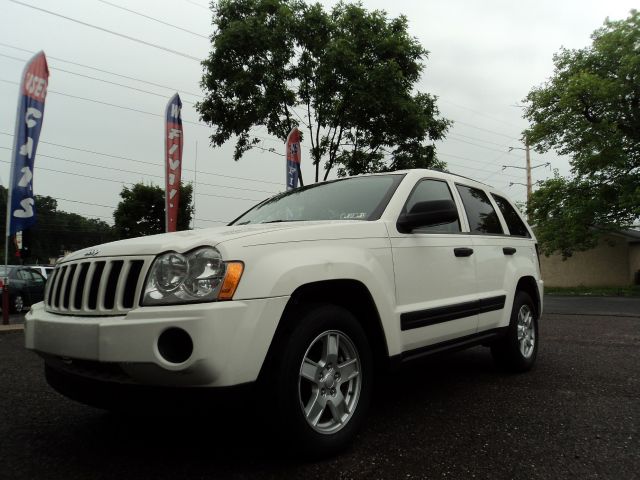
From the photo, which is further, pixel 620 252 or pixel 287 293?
pixel 620 252

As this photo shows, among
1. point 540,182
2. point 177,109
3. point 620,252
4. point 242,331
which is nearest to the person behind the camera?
point 242,331

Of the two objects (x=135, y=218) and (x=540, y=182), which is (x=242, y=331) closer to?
(x=540, y=182)

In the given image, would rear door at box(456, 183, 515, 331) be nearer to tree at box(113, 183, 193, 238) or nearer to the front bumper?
the front bumper

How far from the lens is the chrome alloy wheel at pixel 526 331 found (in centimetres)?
438

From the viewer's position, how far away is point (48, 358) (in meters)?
2.52

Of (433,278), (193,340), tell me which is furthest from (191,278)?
(433,278)

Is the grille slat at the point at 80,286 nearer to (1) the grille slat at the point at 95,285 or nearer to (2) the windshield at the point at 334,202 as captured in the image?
(1) the grille slat at the point at 95,285

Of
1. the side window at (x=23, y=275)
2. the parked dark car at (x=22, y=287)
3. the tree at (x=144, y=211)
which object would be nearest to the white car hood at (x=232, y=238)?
the parked dark car at (x=22, y=287)

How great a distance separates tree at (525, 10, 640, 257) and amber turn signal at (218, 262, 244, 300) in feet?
68.0

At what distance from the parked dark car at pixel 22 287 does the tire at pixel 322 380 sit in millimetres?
12653

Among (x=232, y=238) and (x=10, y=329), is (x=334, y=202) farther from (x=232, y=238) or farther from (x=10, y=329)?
(x=10, y=329)

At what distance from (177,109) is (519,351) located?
9049mm

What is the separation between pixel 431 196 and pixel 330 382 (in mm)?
1731

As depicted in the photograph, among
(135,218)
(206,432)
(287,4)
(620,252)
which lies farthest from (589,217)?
(135,218)
